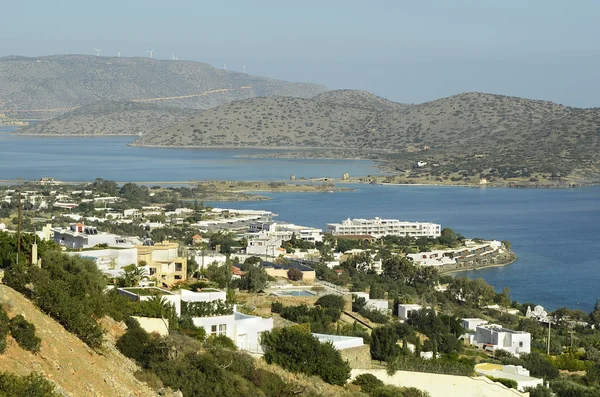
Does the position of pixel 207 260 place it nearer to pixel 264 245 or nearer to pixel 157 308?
pixel 157 308

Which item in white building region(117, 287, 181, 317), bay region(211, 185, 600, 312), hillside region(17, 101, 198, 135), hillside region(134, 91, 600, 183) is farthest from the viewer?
hillside region(17, 101, 198, 135)

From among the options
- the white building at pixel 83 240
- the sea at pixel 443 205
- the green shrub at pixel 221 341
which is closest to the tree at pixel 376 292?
the white building at pixel 83 240

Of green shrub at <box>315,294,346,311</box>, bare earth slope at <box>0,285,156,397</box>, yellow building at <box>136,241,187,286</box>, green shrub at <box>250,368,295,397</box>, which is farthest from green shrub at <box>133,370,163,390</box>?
green shrub at <box>315,294,346,311</box>

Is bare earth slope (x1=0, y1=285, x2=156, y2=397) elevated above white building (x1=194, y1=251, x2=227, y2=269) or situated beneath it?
elevated above

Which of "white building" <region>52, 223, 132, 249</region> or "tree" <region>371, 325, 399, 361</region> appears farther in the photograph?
"white building" <region>52, 223, 132, 249</region>

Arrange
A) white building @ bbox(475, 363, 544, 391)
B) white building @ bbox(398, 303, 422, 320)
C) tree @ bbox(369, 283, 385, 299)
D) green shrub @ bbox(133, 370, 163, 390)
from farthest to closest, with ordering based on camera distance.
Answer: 1. tree @ bbox(369, 283, 385, 299)
2. white building @ bbox(398, 303, 422, 320)
3. white building @ bbox(475, 363, 544, 391)
4. green shrub @ bbox(133, 370, 163, 390)

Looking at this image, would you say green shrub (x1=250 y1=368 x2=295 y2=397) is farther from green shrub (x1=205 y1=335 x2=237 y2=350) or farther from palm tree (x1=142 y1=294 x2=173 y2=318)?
palm tree (x1=142 y1=294 x2=173 y2=318)
